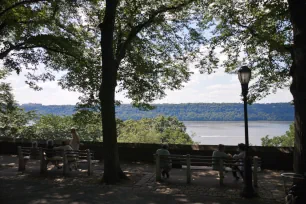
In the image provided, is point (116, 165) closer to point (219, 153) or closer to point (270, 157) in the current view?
point (219, 153)

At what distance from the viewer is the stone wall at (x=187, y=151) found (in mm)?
12930

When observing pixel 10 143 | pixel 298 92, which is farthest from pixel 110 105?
pixel 10 143

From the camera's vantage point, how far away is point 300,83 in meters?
7.59

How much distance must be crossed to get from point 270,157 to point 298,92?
20.8 ft

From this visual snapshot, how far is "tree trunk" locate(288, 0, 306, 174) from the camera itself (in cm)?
749

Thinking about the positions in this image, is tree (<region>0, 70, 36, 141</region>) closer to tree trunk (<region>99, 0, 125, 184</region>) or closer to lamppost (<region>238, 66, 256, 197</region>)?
tree trunk (<region>99, 0, 125, 184</region>)

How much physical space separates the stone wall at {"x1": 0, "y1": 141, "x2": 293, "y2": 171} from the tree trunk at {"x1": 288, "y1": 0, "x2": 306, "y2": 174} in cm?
566

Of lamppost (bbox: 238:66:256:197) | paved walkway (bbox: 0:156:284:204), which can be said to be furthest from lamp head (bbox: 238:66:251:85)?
paved walkway (bbox: 0:156:284:204)

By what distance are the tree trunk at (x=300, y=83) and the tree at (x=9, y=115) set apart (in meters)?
18.6

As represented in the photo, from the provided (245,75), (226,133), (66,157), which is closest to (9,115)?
(66,157)

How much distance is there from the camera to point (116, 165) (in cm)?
1014

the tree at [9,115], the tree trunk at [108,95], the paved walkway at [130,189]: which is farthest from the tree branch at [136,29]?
the tree at [9,115]

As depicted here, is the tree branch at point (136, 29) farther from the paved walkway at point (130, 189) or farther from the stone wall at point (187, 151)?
the stone wall at point (187, 151)

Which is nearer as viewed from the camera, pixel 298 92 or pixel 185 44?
pixel 298 92
